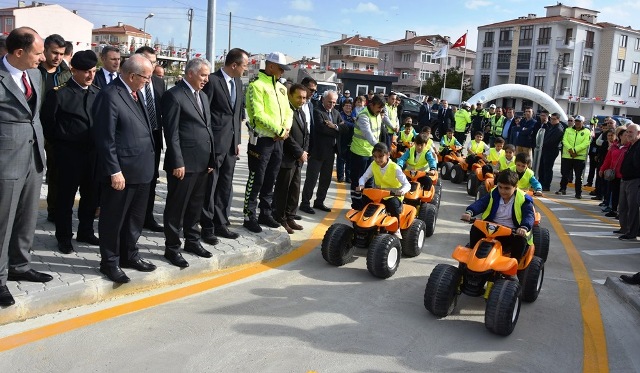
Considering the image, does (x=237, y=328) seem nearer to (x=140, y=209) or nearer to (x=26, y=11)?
(x=140, y=209)

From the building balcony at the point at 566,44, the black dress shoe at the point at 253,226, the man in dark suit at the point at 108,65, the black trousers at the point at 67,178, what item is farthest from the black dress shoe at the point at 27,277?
the building balcony at the point at 566,44

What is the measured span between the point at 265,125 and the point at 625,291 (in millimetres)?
4396

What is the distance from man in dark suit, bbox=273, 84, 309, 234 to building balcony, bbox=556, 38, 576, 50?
6788cm

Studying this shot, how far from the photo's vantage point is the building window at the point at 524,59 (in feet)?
234

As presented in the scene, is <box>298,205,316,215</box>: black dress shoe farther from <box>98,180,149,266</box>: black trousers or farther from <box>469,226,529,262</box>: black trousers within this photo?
<box>98,180,149,266</box>: black trousers

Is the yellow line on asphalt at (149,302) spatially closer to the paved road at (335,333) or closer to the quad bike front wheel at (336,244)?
the paved road at (335,333)

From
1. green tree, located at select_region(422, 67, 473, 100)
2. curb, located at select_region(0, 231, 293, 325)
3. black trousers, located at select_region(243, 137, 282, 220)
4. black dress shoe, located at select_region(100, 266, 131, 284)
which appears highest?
green tree, located at select_region(422, 67, 473, 100)

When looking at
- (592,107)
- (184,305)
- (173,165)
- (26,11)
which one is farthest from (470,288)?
(592,107)

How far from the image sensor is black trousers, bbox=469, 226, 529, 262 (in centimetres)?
579

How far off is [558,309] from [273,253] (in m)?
3.11

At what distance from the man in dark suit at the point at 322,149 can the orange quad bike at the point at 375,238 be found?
89.4 inches

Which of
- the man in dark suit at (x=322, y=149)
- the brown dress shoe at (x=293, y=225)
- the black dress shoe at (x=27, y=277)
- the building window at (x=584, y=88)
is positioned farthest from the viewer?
the building window at (x=584, y=88)

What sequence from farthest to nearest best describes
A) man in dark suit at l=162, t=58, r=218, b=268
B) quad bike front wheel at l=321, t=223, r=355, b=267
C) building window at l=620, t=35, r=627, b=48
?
building window at l=620, t=35, r=627, b=48 → quad bike front wheel at l=321, t=223, r=355, b=267 → man in dark suit at l=162, t=58, r=218, b=268

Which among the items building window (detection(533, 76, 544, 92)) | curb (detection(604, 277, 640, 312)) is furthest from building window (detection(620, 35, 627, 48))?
curb (detection(604, 277, 640, 312))
